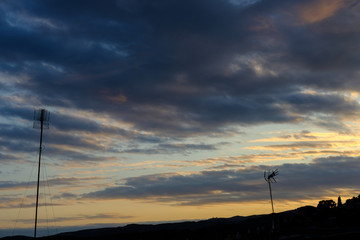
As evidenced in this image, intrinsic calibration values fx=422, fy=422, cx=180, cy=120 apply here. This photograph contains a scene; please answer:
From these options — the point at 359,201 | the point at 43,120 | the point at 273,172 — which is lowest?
the point at 359,201

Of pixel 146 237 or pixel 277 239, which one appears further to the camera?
pixel 146 237

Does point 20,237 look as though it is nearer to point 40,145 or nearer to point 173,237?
point 173,237

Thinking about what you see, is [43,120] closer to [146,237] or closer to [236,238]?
[236,238]

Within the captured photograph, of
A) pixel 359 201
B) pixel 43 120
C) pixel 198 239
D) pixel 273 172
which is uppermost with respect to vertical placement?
pixel 43 120

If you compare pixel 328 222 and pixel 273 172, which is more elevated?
pixel 273 172

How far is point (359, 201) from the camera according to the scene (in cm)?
8212

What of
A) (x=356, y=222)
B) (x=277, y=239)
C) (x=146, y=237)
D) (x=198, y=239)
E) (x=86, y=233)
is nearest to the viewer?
(x=277, y=239)

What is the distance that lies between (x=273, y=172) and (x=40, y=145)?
42.2 m

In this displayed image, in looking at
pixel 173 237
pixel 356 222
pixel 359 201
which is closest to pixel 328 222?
pixel 356 222

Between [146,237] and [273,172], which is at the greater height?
[273,172]

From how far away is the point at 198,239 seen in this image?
92375mm

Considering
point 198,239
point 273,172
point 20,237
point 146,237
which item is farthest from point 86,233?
point 273,172

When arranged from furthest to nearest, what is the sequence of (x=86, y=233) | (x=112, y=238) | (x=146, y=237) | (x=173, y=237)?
(x=86, y=233) < (x=112, y=238) < (x=146, y=237) < (x=173, y=237)

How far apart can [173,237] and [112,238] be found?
26725 mm
